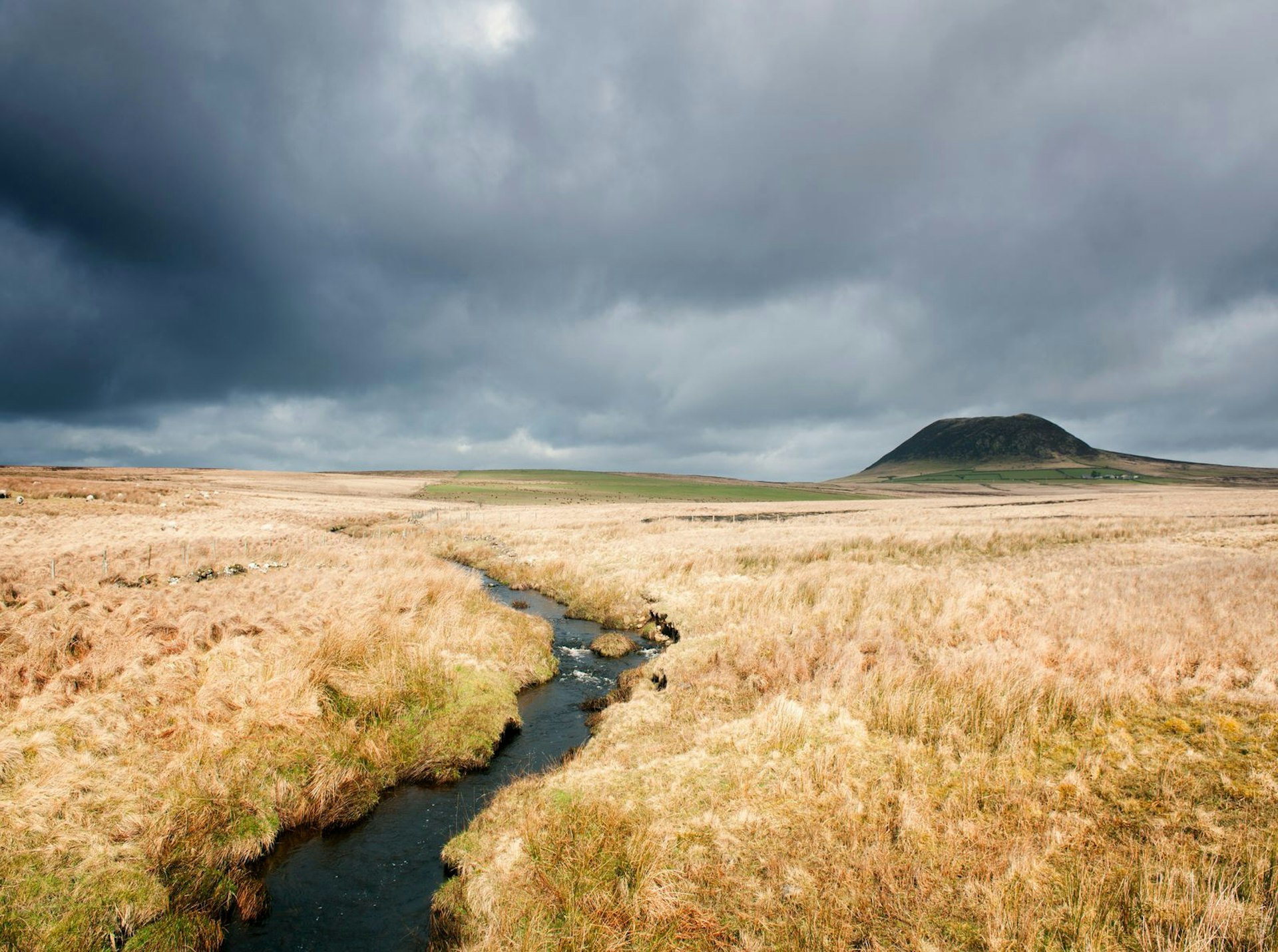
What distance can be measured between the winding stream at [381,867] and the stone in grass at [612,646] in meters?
6.38

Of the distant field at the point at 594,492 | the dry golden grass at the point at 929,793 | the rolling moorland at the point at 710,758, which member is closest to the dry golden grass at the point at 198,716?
the rolling moorland at the point at 710,758

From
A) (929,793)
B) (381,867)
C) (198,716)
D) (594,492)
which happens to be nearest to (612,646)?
(381,867)

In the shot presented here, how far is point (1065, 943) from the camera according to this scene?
6039mm

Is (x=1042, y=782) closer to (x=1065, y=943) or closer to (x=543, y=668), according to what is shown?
(x=1065, y=943)

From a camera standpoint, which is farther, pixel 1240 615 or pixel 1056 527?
pixel 1056 527

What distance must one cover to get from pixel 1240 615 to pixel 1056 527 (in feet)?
123

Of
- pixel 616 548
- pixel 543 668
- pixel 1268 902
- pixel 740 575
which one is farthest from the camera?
pixel 616 548

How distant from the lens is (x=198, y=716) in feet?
38.4

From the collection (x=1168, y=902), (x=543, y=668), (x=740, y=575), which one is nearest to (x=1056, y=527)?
(x=740, y=575)

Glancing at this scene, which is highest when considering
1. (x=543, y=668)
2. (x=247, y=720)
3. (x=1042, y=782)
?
(x=1042, y=782)

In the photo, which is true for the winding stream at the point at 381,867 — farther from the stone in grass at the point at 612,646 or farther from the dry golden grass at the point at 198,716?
the stone in grass at the point at 612,646

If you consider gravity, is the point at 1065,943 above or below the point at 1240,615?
below

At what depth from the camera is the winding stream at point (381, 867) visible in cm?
831

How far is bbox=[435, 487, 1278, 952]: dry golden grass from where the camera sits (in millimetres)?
6547
